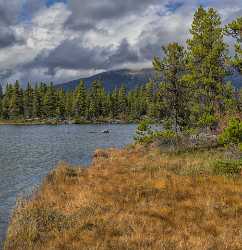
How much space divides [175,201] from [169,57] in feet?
71.4

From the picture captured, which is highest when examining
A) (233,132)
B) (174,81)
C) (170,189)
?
(174,81)

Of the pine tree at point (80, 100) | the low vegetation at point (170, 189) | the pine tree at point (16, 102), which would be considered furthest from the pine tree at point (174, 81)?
the pine tree at point (16, 102)

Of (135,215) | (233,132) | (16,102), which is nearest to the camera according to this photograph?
(135,215)

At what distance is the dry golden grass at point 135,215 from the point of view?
37.5ft

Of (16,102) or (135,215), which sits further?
(16,102)

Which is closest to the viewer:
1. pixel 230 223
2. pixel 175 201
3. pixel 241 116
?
pixel 230 223

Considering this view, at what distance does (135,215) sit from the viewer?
13.7 metres

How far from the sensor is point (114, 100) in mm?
156750

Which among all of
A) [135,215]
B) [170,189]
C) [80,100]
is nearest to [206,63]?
[170,189]

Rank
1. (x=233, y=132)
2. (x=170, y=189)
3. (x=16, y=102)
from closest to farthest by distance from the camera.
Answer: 1. (x=170, y=189)
2. (x=233, y=132)
3. (x=16, y=102)

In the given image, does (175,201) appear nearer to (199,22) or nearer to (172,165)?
(172,165)

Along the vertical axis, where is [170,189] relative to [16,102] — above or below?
below

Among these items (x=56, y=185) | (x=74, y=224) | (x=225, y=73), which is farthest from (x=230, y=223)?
(x=225, y=73)

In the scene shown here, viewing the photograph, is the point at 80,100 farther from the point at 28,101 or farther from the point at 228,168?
the point at 228,168
